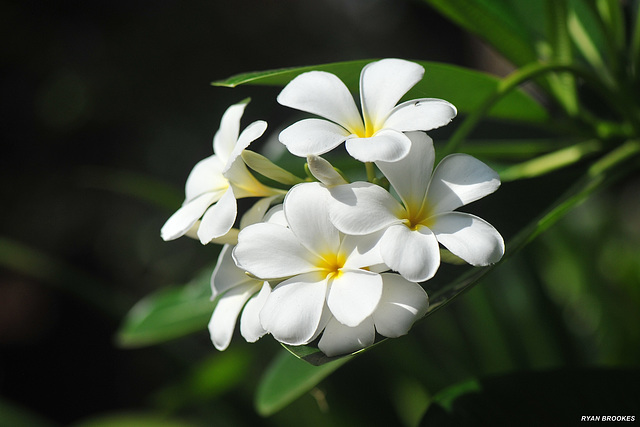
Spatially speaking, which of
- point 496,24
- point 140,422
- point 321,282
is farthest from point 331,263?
point 140,422

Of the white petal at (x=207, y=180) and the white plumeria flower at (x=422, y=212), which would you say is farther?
the white petal at (x=207, y=180)

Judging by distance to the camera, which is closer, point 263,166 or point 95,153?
point 263,166

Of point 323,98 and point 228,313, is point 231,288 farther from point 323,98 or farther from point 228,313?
point 323,98

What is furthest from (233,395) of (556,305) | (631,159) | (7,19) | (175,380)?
(7,19)

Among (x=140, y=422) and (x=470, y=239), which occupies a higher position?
(x=470, y=239)

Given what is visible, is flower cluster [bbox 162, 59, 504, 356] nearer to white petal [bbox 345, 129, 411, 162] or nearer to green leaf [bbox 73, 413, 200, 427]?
white petal [bbox 345, 129, 411, 162]

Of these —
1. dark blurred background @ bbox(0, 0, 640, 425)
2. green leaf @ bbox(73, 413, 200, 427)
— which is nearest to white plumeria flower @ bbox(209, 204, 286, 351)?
green leaf @ bbox(73, 413, 200, 427)

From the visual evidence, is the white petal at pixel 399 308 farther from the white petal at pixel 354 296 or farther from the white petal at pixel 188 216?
the white petal at pixel 188 216

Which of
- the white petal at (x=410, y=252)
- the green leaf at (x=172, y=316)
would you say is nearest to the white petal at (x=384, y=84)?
the white petal at (x=410, y=252)
